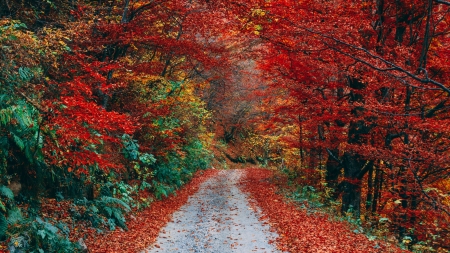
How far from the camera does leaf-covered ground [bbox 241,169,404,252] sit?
8.76m

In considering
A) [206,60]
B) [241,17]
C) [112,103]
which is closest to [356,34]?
[241,17]

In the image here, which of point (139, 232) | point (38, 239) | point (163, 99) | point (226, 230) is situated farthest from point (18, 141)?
point (163, 99)

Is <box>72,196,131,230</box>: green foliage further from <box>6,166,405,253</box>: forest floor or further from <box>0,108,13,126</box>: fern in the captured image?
<box>0,108,13,126</box>: fern

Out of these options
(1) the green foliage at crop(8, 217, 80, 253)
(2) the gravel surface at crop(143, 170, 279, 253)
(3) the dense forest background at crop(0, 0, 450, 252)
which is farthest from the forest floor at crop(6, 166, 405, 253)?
(1) the green foliage at crop(8, 217, 80, 253)

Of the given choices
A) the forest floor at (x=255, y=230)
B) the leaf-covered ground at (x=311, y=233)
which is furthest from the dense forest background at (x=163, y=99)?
the forest floor at (x=255, y=230)

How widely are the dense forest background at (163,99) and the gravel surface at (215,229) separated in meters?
1.72

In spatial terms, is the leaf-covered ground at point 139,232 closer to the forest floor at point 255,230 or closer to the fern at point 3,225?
the forest floor at point 255,230

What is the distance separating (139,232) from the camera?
10297 millimetres

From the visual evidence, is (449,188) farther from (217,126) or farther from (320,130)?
(217,126)

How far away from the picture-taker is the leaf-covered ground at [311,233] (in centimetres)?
876

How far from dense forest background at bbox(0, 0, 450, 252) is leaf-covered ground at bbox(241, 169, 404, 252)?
4.38ft

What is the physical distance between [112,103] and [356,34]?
10031 mm

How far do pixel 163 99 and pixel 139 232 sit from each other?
6374 millimetres

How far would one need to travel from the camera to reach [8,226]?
6527mm
